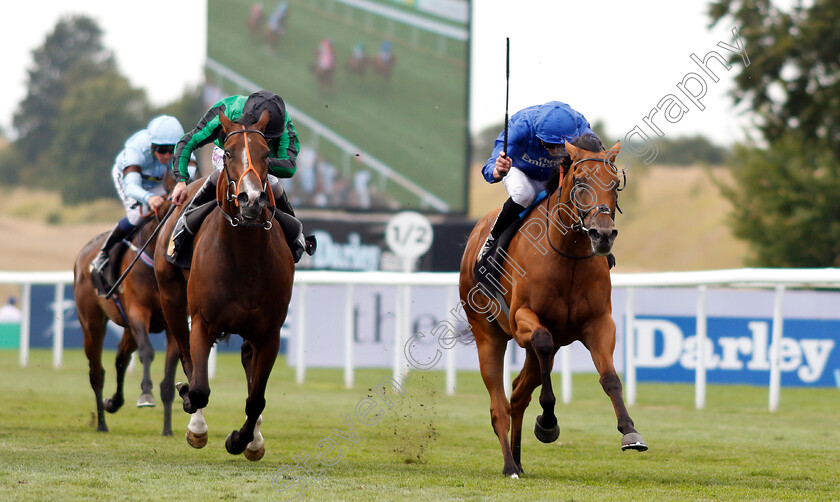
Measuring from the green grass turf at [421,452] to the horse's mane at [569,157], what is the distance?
5.22 feet

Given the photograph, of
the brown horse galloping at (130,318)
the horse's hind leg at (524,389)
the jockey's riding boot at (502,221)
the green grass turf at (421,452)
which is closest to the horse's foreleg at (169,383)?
the brown horse galloping at (130,318)

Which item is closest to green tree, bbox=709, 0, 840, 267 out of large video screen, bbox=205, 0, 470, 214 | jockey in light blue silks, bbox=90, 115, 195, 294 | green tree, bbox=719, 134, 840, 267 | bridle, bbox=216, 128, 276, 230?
green tree, bbox=719, 134, 840, 267

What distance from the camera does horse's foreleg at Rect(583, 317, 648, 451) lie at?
17.4ft

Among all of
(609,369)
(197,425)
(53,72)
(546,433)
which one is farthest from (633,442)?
(53,72)

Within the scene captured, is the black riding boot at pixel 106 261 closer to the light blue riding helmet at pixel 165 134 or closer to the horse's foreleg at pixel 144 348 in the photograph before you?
the horse's foreleg at pixel 144 348

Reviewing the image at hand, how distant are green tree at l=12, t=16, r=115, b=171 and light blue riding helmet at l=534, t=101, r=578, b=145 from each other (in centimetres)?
5183

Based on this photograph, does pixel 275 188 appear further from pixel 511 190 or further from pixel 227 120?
pixel 511 190

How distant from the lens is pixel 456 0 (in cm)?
1794

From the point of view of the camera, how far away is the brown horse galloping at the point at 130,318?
783cm

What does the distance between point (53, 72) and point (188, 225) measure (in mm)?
56666

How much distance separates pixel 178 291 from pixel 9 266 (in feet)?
130

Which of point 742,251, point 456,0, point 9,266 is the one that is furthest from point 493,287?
point 742,251

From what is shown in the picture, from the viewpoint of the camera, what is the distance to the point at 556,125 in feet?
20.9

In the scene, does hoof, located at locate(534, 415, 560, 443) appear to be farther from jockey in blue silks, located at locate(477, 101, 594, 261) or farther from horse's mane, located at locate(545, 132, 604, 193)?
horse's mane, located at locate(545, 132, 604, 193)
